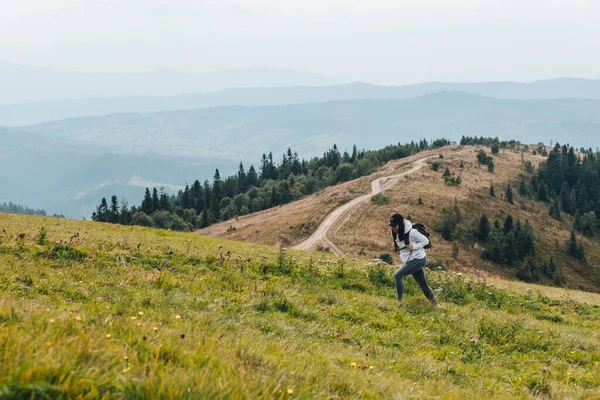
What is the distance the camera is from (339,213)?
82.1 metres

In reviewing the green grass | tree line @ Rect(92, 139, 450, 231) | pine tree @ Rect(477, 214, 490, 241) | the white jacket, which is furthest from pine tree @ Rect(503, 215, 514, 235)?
the white jacket

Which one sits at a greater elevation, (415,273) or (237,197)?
(237,197)

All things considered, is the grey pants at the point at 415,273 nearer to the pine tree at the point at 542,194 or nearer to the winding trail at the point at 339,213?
the winding trail at the point at 339,213

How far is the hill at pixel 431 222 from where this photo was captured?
71875 mm

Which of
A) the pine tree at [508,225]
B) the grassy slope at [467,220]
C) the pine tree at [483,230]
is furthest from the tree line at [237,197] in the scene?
the pine tree at [483,230]

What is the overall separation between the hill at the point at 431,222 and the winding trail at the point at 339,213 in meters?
0.44

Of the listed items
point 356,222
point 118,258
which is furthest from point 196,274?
point 356,222

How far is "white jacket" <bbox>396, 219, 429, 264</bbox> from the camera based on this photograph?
14117 millimetres

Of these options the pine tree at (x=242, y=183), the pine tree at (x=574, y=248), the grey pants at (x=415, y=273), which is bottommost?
the pine tree at (x=574, y=248)

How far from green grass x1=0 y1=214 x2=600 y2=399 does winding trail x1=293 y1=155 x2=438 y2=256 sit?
4679cm

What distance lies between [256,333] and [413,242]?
7.13 m

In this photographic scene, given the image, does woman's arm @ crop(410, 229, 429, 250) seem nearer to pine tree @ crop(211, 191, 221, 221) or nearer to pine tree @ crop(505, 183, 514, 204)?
pine tree @ crop(505, 183, 514, 204)

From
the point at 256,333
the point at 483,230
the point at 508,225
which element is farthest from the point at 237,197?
the point at 256,333

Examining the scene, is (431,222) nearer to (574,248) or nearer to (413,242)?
(574,248)
